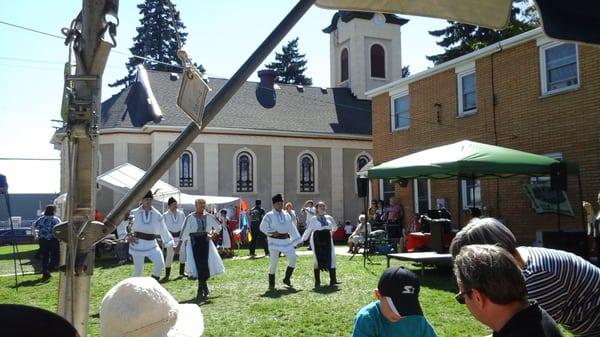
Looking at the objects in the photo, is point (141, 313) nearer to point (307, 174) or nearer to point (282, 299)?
point (282, 299)

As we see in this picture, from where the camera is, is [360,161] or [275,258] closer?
[275,258]

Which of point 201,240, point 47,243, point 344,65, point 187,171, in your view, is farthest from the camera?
point 344,65

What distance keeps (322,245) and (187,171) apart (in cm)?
2207

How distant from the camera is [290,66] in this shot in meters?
61.1

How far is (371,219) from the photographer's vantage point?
21.7 metres

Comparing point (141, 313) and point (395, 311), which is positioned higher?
point (141, 313)

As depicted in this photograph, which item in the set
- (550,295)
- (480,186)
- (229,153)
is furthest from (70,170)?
(229,153)

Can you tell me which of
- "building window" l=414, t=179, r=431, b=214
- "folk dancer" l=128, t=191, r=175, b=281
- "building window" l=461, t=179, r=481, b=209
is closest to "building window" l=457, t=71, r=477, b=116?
"building window" l=461, t=179, r=481, b=209

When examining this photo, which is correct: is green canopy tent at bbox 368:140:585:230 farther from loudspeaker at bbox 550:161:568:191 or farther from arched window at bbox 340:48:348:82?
arched window at bbox 340:48:348:82

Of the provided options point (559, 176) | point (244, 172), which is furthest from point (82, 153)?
point (244, 172)

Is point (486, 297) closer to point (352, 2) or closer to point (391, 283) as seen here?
point (391, 283)

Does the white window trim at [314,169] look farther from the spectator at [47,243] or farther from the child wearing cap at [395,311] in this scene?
the child wearing cap at [395,311]

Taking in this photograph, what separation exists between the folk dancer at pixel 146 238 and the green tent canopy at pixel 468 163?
514 cm

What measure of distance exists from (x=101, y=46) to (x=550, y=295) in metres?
2.43
